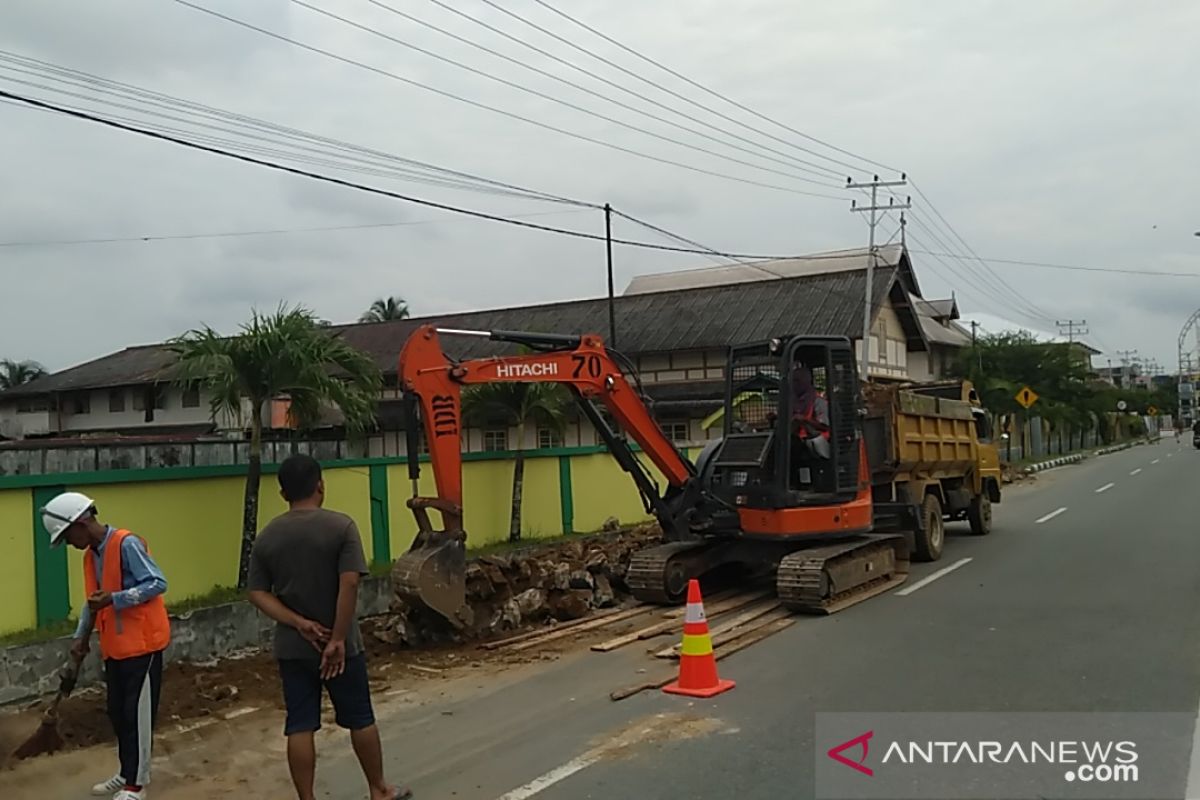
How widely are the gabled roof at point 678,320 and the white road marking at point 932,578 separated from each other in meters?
21.0

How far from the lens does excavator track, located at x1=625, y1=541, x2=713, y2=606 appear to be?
11.3 meters

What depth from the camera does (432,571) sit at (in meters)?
8.80

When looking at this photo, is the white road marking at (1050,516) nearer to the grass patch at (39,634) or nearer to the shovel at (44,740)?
the grass patch at (39,634)

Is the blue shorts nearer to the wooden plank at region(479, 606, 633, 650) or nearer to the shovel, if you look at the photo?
the shovel

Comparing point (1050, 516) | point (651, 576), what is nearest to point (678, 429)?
point (1050, 516)

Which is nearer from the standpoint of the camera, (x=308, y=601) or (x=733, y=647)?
(x=308, y=601)

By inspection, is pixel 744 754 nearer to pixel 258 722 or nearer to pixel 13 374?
pixel 258 722

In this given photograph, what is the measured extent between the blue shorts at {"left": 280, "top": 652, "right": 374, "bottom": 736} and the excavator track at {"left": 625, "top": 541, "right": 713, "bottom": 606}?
6367 millimetres

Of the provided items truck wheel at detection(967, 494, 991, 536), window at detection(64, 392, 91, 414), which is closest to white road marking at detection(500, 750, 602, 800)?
truck wheel at detection(967, 494, 991, 536)

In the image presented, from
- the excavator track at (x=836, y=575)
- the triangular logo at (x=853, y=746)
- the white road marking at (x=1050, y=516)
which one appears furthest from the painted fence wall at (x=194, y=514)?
the white road marking at (x=1050, y=516)

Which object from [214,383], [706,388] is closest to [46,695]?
[214,383]

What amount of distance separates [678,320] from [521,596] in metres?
28.5

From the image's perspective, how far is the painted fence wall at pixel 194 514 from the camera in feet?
27.6

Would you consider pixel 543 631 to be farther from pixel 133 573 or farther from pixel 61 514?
pixel 61 514
